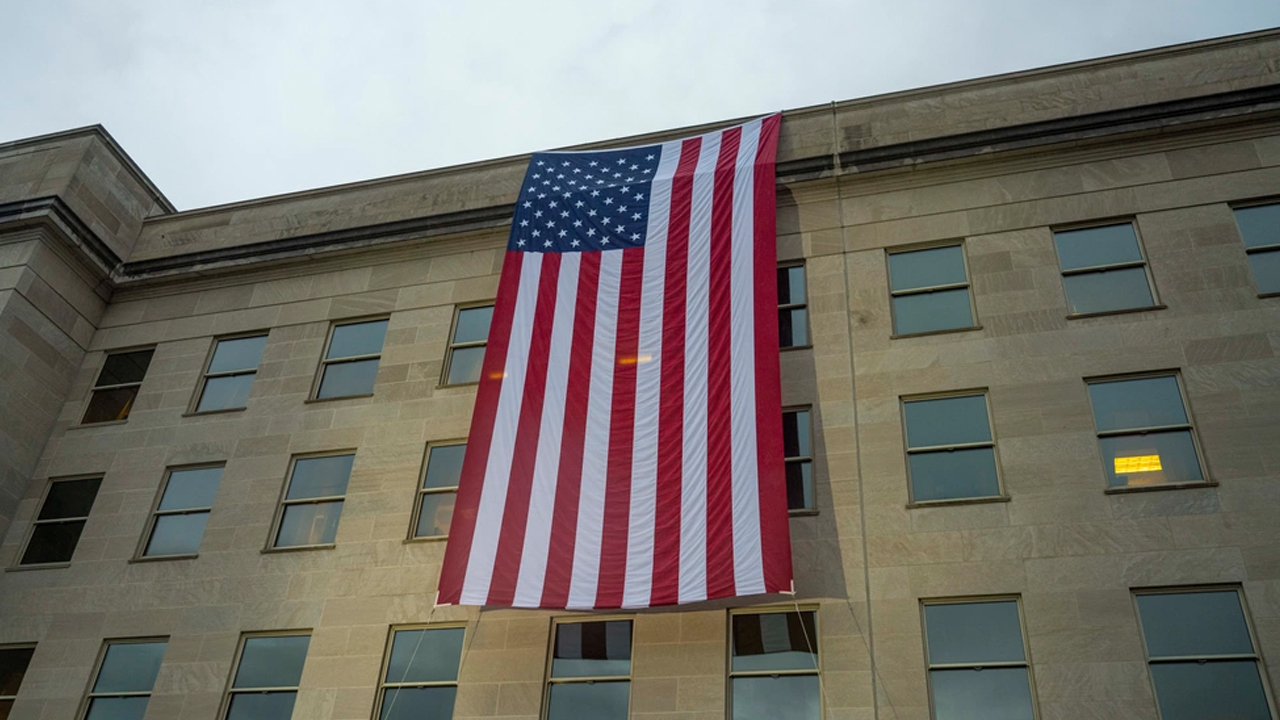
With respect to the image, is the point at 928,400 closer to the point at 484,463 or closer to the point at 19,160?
the point at 484,463

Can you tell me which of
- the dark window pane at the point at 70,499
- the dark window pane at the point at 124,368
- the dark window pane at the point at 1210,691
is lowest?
the dark window pane at the point at 1210,691

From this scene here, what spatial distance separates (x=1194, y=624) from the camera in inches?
599

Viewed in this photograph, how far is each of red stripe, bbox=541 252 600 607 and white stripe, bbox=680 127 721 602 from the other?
6.30ft

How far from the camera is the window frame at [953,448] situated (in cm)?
1712

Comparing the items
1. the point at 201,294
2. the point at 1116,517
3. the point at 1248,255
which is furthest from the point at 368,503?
the point at 1248,255

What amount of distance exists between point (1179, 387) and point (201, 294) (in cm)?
2166

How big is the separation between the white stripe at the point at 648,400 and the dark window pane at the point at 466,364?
402 centimetres

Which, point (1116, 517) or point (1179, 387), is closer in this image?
point (1116, 517)

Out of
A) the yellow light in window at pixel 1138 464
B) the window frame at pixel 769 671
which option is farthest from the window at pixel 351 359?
the yellow light in window at pixel 1138 464

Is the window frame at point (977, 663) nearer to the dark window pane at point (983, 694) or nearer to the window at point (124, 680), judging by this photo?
the dark window pane at point (983, 694)

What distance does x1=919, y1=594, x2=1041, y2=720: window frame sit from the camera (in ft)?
50.1

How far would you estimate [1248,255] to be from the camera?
61.4 ft

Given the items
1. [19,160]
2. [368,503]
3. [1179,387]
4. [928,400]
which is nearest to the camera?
[1179,387]

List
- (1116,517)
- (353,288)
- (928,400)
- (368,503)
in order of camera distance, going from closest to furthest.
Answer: (1116,517) → (928,400) → (368,503) → (353,288)
